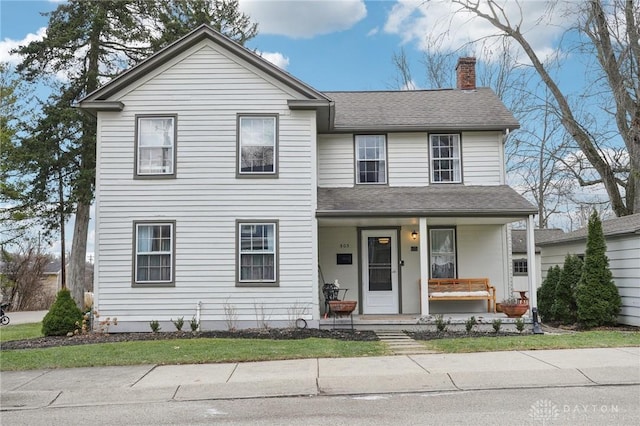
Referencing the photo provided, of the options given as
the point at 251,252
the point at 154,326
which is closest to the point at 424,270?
the point at 251,252

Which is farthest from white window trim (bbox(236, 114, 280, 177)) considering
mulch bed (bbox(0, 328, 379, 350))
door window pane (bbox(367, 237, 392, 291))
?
mulch bed (bbox(0, 328, 379, 350))

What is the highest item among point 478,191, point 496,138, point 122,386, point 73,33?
point 73,33

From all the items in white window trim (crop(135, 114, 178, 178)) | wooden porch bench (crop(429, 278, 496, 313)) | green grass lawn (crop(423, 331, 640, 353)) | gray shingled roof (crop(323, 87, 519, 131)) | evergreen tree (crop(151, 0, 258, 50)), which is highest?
evergreen tree (crop(151, 0, 258, 50))

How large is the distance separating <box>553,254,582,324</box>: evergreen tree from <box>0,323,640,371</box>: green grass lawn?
3.28m

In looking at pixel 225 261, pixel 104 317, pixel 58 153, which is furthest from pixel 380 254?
pixel 58 153

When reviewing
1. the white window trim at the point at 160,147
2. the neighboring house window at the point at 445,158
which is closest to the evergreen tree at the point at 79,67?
the white window trim at the point at 160,147

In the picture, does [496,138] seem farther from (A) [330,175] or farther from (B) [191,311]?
(B) [191,311]

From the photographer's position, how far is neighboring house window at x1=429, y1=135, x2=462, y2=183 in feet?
51.1

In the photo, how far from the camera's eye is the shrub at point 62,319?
1329 centimetres

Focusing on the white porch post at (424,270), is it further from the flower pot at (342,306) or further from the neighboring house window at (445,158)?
the neighboring house window at (445,158)

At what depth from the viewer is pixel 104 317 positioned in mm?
13445

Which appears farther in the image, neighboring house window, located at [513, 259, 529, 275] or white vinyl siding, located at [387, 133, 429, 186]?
neighboring house window, located at [513, 259, 529, 275]

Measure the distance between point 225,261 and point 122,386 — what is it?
5.83 m

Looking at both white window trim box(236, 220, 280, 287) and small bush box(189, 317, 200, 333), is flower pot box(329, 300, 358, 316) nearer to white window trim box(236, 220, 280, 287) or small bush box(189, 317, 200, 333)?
white window trim box(236, 220, 280, 287)
